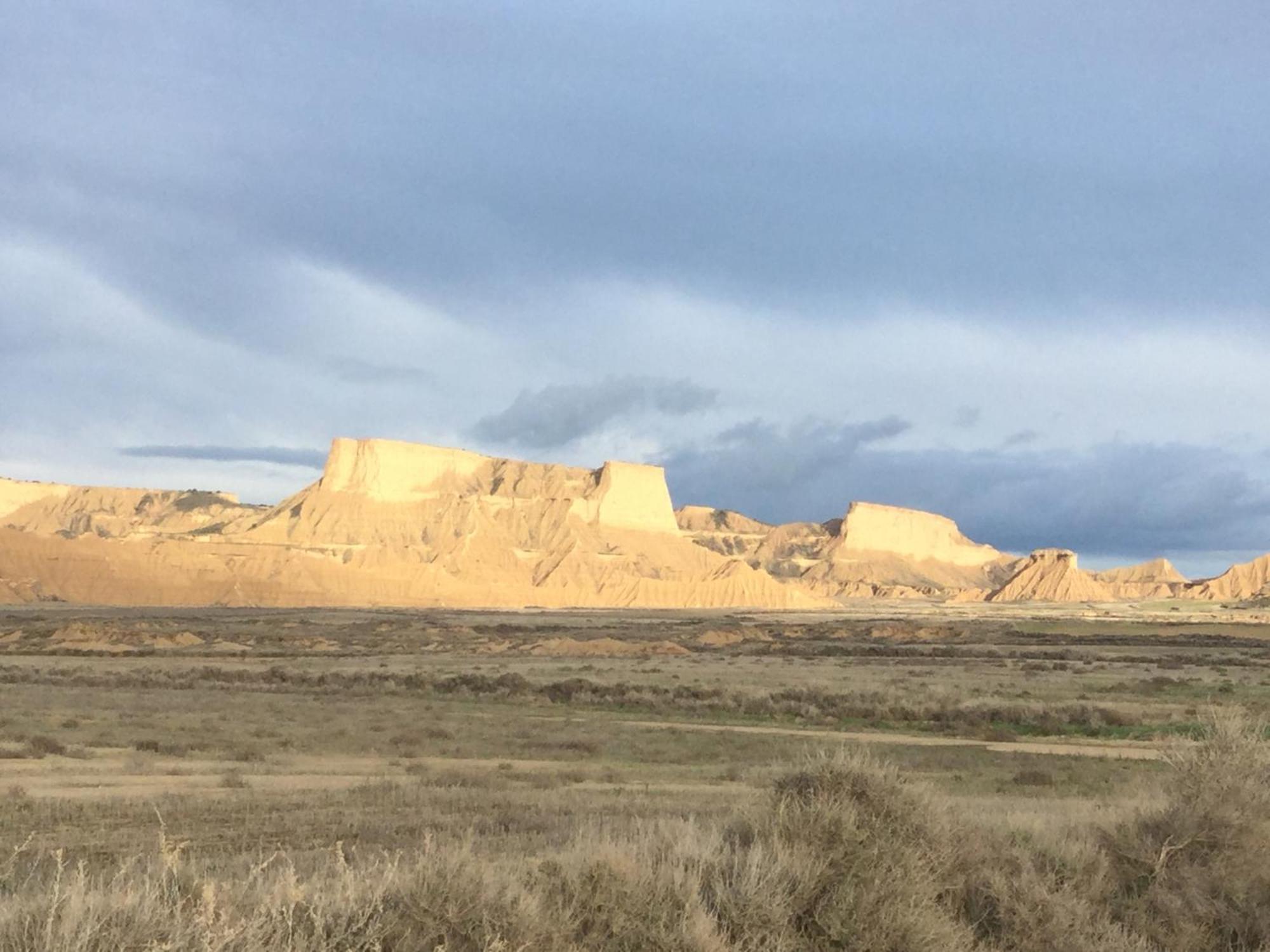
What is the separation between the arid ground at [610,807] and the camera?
561cm

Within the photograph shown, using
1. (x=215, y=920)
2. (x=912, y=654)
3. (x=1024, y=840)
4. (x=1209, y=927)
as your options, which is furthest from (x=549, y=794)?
(x=912, y=654)

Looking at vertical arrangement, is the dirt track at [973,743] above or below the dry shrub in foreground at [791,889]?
below

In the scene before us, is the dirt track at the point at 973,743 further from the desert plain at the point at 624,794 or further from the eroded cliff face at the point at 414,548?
the eroded cliff face at the point at 414,548

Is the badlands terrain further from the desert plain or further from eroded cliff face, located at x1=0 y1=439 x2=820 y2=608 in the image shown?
the desert plain

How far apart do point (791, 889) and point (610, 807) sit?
20.9ft

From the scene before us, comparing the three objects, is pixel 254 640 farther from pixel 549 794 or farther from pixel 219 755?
pixel 549 794

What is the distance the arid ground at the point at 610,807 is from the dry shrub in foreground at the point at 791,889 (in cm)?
2

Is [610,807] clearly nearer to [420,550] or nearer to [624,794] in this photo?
[624,794]

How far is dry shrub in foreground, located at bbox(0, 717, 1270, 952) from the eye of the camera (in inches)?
199

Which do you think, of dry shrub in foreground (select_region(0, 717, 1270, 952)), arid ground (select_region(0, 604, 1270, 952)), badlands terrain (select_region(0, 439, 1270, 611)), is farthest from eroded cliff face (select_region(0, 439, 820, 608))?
A: dry shrub in foreground (select_region(0, 717, 1270, 952))

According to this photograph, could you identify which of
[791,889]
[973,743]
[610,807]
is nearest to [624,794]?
[610,807]

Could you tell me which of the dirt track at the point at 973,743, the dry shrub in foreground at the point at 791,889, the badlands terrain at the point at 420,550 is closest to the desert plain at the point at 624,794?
the dry shrub in foreground at the point at 791,889

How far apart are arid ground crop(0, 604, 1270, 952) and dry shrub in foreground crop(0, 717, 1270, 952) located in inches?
0.9

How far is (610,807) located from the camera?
41.5 feet
